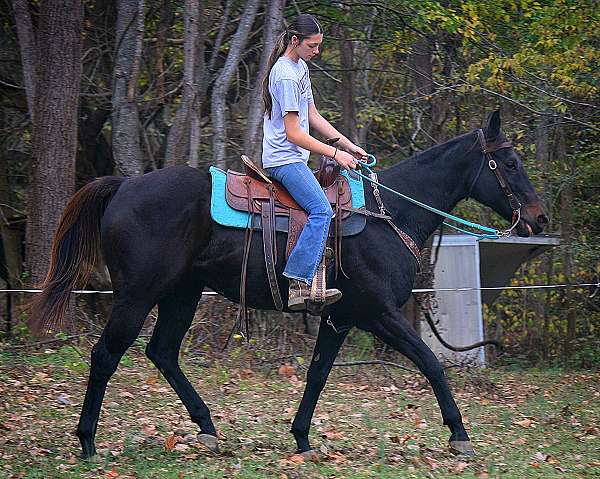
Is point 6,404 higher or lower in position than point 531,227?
lower

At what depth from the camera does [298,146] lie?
246 inches

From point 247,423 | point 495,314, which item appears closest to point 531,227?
point 247,423

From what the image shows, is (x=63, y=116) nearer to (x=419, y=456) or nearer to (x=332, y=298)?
(x=332, y=298)

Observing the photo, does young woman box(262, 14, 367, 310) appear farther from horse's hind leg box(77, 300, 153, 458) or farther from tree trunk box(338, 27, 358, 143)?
tree trunk box(338, 27, 358, 143)

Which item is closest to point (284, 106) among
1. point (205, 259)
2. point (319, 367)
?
point (205, 259)

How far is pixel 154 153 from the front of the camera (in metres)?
13.3

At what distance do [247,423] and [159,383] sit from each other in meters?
2.03

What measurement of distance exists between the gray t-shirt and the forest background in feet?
14.0

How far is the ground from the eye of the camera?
6.08 m

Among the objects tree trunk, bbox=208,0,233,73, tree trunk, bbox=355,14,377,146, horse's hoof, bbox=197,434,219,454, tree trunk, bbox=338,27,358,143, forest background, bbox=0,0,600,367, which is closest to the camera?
horse's hoof, bbox=197,434,219,454

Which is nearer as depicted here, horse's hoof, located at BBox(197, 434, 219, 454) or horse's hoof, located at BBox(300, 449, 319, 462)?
horse's hoof, located at BBox(300, 449, 319, 462)

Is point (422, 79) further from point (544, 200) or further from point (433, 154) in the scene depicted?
point (433, 154)

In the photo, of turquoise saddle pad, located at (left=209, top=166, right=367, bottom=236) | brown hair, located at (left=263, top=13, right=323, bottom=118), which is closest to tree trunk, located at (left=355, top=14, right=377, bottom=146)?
brown hair, located at (left=263, top=13, right=323, bottom=118)

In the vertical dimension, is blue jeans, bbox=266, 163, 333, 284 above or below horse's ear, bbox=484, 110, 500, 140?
below
